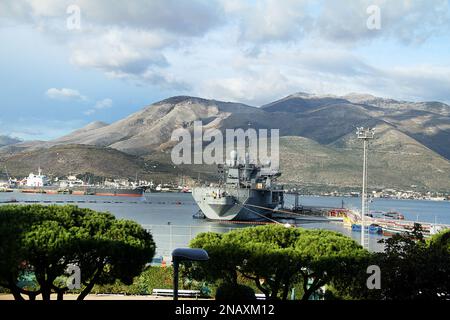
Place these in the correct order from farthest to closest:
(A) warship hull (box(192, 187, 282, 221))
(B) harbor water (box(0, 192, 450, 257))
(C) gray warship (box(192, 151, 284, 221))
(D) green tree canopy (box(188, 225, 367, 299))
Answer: (C) gray warship (box(192, 151, 284, 221)), (A) warship hull (box(192, 187, 282, 221)), (B) harbor water (box(0, 192, 450, 257)), (D) green tree canopy (box(188, 225, 367, 299))

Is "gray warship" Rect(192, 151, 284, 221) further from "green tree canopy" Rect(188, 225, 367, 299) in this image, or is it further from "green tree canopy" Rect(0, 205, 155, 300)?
"green tree canopy" Rect(0, 205, 155, 300)

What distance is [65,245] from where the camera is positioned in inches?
521

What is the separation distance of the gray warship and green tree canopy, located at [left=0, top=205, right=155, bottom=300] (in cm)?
6425

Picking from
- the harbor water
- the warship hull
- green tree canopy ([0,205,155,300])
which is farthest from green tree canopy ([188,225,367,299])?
the warship hull

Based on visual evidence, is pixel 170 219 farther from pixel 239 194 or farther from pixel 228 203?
pixel 239 194

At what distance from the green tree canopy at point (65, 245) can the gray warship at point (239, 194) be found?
211ft

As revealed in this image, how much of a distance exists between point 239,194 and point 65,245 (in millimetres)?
68629

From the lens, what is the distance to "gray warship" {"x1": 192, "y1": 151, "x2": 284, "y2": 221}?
80.2 meters

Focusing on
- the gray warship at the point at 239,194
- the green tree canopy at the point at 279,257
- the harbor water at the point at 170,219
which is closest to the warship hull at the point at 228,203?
the gray warship at the point at 239,194

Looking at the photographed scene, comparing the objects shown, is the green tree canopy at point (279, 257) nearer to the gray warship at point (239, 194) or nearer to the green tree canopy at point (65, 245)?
the green tree canopy at point (65, 245)
